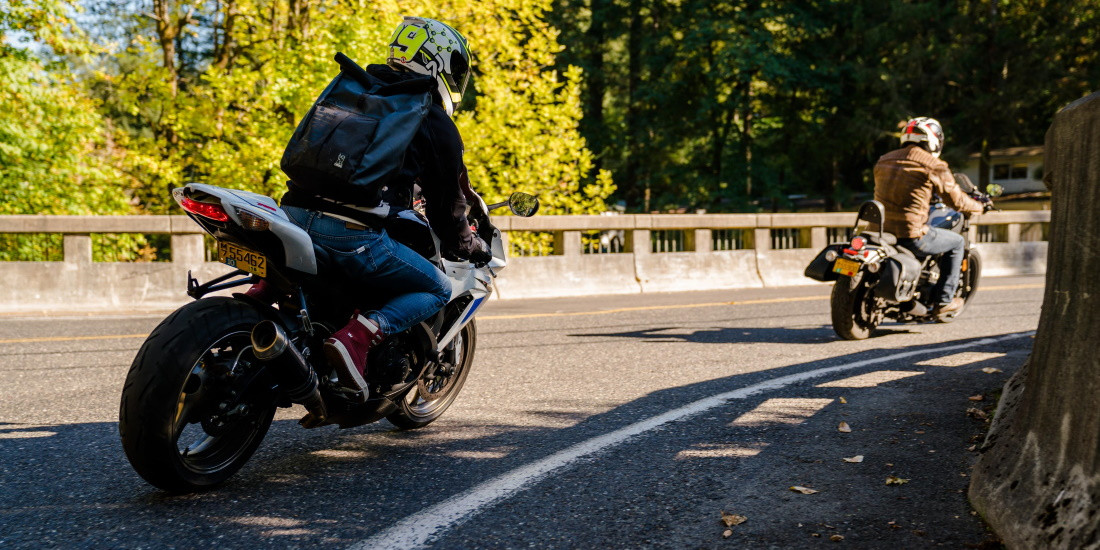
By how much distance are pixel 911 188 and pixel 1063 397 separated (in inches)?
237

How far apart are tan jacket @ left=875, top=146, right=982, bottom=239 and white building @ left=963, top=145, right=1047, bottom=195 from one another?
42.8 m

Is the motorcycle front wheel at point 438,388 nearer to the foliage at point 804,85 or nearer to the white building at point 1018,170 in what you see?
the foliage at point 804,85

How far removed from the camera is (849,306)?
821 centimetres

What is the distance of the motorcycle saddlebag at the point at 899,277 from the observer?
8.25m

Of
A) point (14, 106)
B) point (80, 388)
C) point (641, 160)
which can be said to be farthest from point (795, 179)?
point (80, 388)

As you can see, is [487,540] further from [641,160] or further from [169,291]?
[641,160]

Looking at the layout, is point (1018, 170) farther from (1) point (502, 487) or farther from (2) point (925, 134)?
(1) point (502, 487)

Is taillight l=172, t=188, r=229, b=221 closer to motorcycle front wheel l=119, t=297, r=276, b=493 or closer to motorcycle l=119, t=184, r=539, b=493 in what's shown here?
motorcycle l=119, t=184, r=539, b=493

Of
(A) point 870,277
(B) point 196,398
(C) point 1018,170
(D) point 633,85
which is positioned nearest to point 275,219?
(B) point 196,398

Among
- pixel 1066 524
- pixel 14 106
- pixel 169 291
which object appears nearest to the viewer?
pixel 1066 524

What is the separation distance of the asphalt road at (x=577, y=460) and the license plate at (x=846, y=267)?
77 cm

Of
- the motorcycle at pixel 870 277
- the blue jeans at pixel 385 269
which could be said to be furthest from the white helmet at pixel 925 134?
the blue jeans at pixel 385 269

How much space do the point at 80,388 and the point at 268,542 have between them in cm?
354

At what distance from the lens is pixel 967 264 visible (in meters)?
9.74
